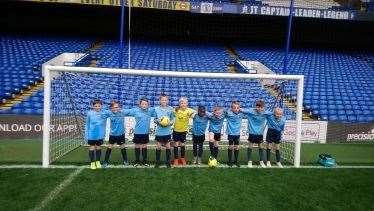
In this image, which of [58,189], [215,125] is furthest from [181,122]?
[58,189]

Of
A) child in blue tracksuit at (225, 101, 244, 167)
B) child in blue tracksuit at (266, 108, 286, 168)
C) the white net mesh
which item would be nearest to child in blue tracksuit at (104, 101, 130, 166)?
the white net mesh

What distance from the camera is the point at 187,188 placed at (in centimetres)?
705

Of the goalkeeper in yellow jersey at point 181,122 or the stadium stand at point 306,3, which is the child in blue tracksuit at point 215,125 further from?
the stadium stand at point 306,3

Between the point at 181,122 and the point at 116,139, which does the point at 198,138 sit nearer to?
the point at 181,122

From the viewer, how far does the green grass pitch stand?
6.22 m

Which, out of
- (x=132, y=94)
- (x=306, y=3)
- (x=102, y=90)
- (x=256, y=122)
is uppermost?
(x=306, y=3)

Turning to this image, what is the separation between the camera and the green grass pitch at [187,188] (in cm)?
622

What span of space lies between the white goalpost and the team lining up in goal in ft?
2.03

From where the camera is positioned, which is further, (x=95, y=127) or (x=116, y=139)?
(x=116, y=139)

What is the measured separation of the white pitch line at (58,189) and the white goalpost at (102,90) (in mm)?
875

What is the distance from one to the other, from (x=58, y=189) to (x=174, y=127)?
2.95 meters

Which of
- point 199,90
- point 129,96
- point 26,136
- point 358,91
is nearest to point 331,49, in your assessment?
point 358,91

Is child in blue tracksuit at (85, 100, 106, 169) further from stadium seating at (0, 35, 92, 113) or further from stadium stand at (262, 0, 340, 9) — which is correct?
stadium stand at (262, 0, 340, 9)

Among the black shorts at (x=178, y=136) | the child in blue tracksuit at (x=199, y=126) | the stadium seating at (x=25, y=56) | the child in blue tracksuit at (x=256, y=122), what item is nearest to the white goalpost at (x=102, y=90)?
the child in blue tracksuit at (x=256, y=122)
